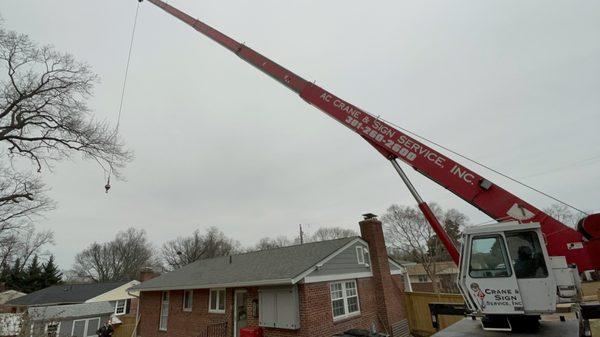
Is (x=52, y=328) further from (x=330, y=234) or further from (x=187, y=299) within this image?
(x=330, y=234)

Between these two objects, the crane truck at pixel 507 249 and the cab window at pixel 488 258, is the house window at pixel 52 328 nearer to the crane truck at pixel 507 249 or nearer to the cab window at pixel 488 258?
the crane truck at pixel 507 249

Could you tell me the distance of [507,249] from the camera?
6.01 m

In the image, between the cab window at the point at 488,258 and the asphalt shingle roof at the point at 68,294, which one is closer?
the cab window at the point at 488,258

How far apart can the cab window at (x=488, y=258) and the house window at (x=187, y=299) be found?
1452 centimetres

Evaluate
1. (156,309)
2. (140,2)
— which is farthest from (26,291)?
(140,2)

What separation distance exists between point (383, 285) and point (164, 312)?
12.9 metres

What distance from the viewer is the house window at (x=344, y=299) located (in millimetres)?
12717

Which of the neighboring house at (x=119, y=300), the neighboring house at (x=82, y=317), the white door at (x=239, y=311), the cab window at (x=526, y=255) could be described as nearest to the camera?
the cab window at (x=526, y=255)

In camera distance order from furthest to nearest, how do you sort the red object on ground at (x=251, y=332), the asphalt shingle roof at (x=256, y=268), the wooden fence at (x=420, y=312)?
the wooden fence at (x=420, y=312) < the asphalt shingle roof at (x=256, y=268) < the red object on ground at (x=251, y=332)

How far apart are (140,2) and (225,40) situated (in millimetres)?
4648

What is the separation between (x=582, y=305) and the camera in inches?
213

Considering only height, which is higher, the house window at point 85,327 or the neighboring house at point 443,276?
the neighboring house at point 443,276

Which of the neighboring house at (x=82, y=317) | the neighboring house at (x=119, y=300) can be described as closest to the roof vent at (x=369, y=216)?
the neighboring house at (x=82, y=317)

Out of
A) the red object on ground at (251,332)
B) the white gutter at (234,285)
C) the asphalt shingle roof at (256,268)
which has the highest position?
the asphalt shingle roof at (256,268)
